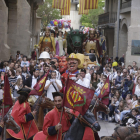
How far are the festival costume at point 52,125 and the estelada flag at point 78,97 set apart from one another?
37cm

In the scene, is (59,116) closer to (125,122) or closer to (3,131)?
(3,131)

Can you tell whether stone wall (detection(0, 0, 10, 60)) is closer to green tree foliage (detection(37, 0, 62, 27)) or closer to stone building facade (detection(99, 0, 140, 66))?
stone building facade (detection(99, 0, 140, 66))

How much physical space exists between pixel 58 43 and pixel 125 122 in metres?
10.4

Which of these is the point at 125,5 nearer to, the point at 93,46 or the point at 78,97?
the point at 93,46

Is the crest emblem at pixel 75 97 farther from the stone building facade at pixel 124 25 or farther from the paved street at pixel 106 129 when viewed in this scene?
the stone building facade at pixel 124 25

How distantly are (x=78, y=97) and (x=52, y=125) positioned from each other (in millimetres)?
673

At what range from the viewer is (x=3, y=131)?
5.25 metres

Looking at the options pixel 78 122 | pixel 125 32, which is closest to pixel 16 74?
pixel 78 122

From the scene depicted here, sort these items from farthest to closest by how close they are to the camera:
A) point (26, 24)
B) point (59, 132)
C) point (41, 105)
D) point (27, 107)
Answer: point (26, 24), point (41, 105), point (27, 107), point (59, 132)

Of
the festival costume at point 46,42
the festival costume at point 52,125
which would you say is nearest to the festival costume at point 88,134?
the festival costume at point 52,125

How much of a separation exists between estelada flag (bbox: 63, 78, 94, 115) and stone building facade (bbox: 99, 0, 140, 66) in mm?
17145

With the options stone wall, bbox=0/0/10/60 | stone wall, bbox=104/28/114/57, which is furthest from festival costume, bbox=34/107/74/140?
stone wall, bbox=104/28/114/57

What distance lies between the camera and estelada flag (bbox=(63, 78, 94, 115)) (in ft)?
15.2

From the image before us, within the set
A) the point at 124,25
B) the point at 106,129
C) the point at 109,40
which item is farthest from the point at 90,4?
the point at 109,40
